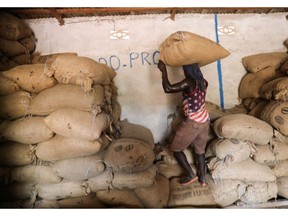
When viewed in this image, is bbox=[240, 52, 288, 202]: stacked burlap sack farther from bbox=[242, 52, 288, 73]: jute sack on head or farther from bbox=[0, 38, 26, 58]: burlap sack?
bbox=[0, 38, 26, 58]: burlap sack

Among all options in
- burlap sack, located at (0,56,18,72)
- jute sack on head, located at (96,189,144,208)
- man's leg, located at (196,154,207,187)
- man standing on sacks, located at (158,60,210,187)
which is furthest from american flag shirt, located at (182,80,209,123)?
burlap sack, located at (0,56,18,72)

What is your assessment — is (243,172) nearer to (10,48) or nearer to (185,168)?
(185,168)

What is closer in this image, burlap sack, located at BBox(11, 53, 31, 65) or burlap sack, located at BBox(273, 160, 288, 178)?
burlap sack, located at BBox(273, 160, 288, 178)

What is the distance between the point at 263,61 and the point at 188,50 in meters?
1.38

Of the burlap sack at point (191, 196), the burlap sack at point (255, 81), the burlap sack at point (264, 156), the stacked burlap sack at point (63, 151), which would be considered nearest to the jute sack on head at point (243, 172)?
the burlap sack at point (264, 156)

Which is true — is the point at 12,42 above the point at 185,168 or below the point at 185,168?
above

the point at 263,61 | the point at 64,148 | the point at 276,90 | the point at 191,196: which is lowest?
the point at 191,196

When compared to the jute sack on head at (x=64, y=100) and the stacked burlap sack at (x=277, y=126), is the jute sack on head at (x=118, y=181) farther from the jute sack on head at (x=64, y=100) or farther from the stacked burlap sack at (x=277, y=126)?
the stacked burlap sack at (x=277, y=126)

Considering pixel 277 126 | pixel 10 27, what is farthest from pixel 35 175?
pixel 277 126

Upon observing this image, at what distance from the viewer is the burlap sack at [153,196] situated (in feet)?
6.95

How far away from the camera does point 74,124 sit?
193 cm

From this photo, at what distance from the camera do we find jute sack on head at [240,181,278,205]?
221 centimetres

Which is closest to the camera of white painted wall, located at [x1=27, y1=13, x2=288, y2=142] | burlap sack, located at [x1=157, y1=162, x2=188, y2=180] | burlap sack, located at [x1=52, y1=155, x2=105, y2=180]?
burlap sack, located at [x1=52, y1=155, x2=105, y2=180]
